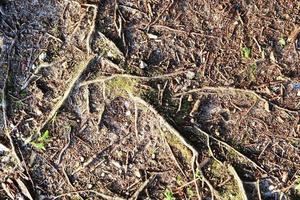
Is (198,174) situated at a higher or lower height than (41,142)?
lower

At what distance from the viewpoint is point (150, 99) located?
4570 mm

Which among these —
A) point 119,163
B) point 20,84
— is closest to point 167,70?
point 119,163

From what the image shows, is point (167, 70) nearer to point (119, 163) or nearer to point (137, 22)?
point (137, 22)

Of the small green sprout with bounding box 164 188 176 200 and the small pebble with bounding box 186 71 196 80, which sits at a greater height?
the small pebble with bounding box 186 71 196 80

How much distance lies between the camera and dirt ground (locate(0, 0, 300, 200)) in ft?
15.0

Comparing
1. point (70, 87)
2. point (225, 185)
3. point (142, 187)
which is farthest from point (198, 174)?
point (70, 87)

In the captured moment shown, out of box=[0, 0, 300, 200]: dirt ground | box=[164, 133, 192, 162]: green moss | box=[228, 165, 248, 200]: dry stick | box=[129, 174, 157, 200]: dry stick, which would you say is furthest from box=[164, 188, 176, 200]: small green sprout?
box=[228, 165, 248, 200]: dry stick

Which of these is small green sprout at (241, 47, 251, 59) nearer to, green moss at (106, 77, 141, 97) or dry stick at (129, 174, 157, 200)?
green moss at (106, 77, 141, 97)

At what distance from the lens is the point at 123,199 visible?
4602 mm

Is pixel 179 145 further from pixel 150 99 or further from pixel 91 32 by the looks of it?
pixel 91 32

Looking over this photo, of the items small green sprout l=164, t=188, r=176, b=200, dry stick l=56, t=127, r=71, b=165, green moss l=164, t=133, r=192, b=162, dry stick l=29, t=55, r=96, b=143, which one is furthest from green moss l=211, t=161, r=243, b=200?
dry stick l=29, t=55, r=96, b=143

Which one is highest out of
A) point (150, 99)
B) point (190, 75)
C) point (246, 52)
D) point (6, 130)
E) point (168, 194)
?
point (246, 52)

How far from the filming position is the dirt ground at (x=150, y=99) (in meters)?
4.56

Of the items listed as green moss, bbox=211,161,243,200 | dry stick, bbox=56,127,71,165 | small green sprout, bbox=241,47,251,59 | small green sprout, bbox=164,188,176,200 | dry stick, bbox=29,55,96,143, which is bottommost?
small green sprout, bbox=164,188,176,200
